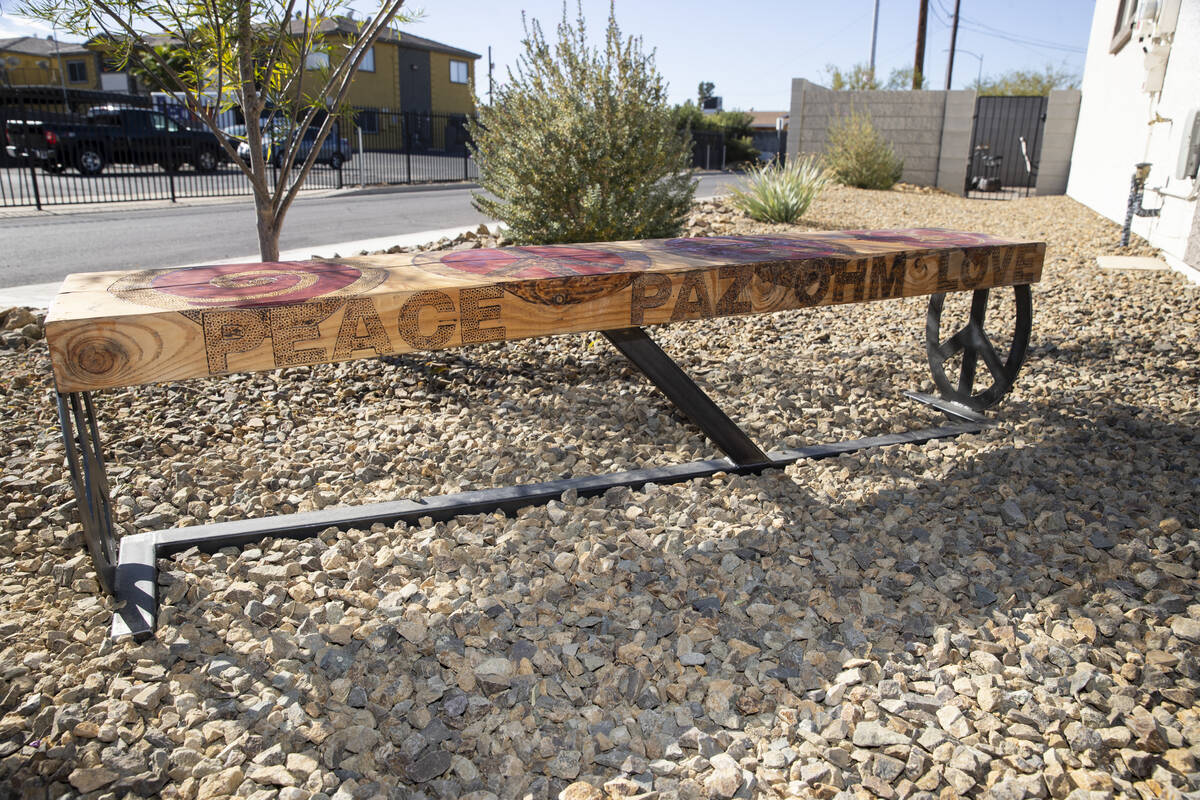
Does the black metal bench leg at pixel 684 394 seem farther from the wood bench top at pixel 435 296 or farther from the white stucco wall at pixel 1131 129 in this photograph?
the white stucco wall at pixel 1131 129

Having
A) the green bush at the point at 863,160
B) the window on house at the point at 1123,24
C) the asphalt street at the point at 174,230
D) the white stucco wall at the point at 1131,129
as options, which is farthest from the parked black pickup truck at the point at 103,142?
the window on house at the point at 1123,24

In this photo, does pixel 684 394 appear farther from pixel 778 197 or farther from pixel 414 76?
pixel 414 76

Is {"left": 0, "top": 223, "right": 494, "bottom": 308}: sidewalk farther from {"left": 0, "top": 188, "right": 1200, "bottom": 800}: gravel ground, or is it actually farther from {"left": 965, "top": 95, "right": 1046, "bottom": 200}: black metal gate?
{"left": 965, "top": 95, "right": 1046, "bottom": 200}: black metal gate

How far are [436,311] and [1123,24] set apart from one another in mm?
11973

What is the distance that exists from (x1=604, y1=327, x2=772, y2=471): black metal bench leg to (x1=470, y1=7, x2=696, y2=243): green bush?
2.79 m

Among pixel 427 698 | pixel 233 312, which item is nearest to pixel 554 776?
pixel 427 698

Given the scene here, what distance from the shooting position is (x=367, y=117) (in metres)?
20.2

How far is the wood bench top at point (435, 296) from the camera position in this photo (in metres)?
1.66

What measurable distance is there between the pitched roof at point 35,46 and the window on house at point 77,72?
0.76 metres

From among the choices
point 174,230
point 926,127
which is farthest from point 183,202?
point 926,127

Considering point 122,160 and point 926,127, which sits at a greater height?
point 926,127

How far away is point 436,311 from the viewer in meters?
1.91

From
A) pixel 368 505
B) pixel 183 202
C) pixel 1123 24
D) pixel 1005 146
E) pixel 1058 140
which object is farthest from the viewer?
pixel 1005 146


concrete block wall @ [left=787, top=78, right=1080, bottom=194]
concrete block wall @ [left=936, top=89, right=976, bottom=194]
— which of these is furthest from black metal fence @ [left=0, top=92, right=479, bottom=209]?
concrete block wall @ [left=936, top=89, right=976, bottom=194]
